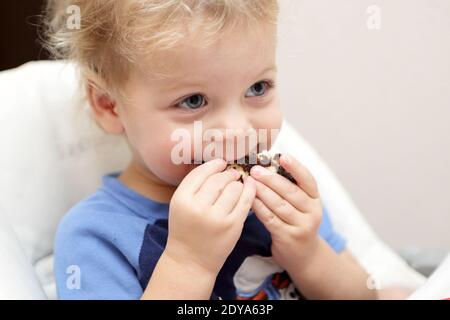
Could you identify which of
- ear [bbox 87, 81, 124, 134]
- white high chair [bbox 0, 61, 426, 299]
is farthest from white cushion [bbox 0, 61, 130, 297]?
A: ear [bbox 87, 81, 124, 134]

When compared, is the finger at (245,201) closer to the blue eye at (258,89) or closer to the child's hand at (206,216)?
the child's hand at (206,216)

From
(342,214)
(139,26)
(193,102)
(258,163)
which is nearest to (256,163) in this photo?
(258,163)

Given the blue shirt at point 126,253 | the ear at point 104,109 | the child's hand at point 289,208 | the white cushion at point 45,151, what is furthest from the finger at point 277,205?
the white cushion at point 45,151

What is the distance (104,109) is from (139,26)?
0.17 m

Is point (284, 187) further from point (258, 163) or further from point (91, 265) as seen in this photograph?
point (91, 265)

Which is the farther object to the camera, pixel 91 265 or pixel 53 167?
pixel 53 167

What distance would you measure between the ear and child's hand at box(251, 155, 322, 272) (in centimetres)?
21

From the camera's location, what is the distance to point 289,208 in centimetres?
72

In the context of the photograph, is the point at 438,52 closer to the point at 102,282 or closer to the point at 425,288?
the point at 425,288

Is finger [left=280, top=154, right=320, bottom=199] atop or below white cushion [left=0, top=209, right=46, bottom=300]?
atop

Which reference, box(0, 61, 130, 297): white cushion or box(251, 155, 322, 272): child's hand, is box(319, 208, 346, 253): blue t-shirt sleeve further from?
box(0, 61, 130, 297): white cushion

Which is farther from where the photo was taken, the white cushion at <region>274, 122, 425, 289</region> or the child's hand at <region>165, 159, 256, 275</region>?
the white cushion at <region>274, 122, 425, 289</region>

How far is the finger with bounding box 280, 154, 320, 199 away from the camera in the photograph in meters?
0.72

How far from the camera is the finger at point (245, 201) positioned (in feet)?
2.20
